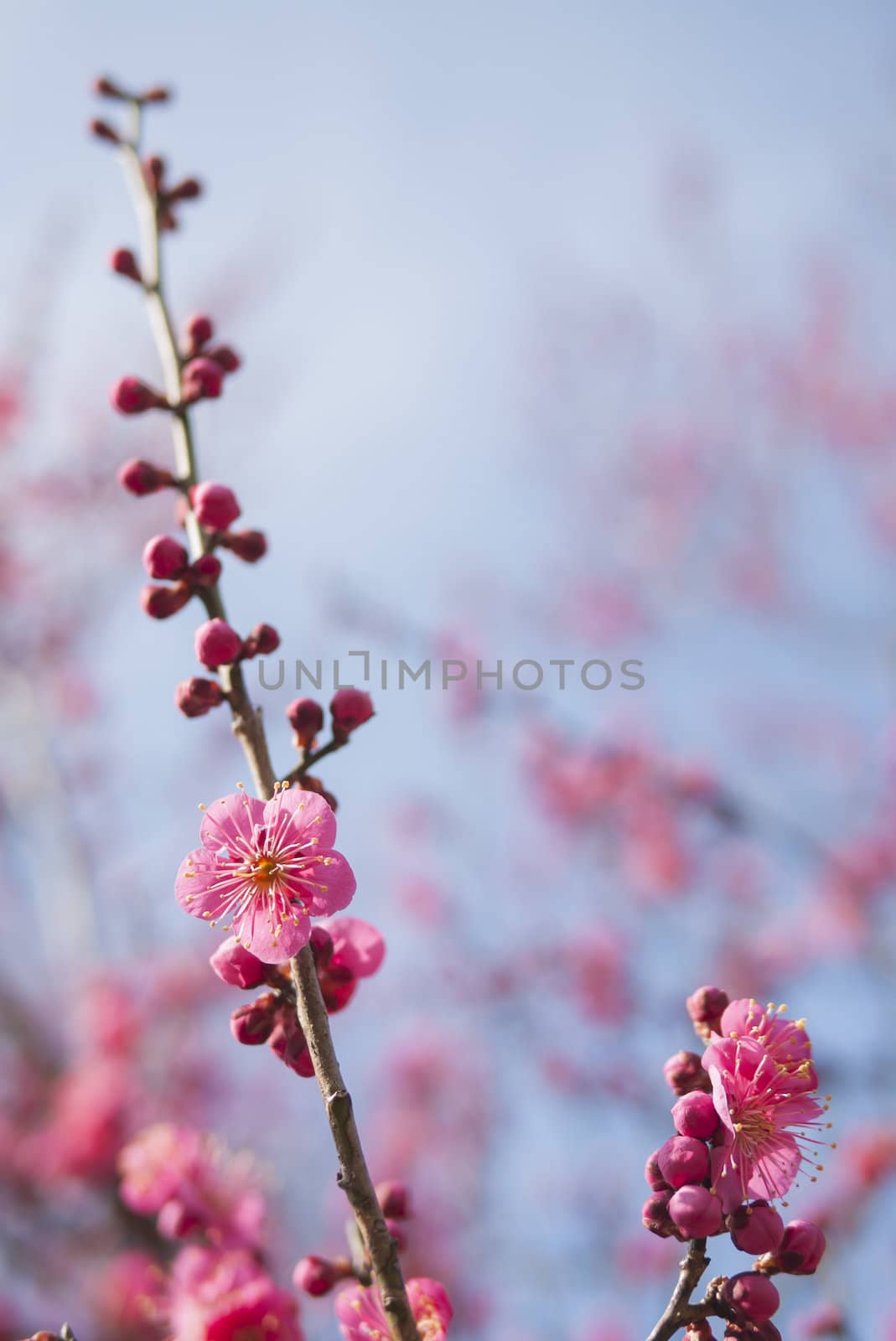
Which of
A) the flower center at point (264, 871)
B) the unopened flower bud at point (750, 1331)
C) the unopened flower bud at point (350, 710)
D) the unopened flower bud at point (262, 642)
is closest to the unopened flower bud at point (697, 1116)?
the unopened flower bud at point (750, 1331)

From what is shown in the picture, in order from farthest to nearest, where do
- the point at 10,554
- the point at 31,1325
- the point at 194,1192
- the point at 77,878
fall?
the point at 10,554, the point at 77,878, the point at 31,1325, the point at 194,1192

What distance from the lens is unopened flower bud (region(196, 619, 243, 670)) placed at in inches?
61.7

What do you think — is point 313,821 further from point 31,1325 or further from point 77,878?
point 77,878

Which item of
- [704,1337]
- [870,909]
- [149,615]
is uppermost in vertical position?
[870,909]

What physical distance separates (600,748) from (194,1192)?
3.76 meters

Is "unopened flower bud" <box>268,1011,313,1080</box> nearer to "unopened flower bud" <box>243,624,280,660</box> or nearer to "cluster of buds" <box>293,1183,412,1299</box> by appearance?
"cluster of buds" <box>293,1183,412,1299</box>

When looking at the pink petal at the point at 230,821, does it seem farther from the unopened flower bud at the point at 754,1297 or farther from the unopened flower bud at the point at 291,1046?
the unopened flower bud at the point at 754,1297

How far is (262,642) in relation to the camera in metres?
1.66

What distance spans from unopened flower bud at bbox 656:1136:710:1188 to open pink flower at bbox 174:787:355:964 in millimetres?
554

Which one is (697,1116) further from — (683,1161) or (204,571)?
(204,571)

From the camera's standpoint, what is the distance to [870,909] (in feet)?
19.5

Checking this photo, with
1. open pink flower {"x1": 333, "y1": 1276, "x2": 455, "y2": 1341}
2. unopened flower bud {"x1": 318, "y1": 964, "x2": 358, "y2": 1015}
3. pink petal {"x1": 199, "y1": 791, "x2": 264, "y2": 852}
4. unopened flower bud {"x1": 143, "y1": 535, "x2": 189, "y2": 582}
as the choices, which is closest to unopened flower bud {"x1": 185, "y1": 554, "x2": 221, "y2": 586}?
unopened flower bud {"x1": 143, "y1": 535, "x2": 189, "y2": 582}

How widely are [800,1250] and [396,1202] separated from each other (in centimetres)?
68

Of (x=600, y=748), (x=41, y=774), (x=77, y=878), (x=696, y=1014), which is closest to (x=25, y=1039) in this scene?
(x=77, y=878)
